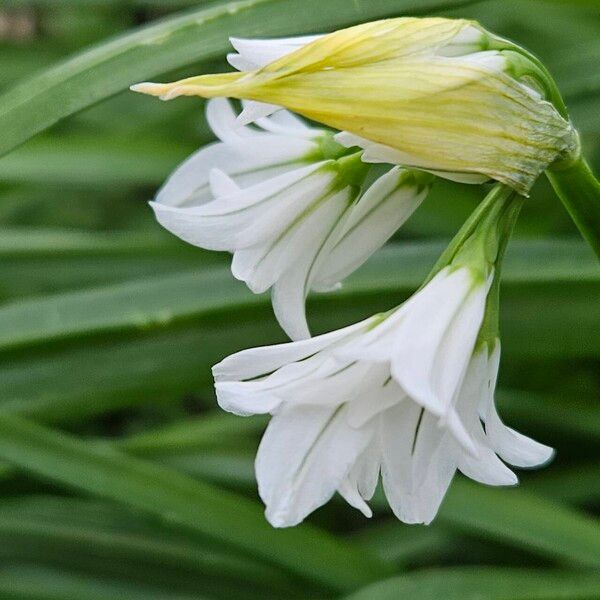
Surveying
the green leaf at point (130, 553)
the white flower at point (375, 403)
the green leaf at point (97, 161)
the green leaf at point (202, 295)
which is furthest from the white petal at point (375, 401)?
the green leaf at point (97, 161)

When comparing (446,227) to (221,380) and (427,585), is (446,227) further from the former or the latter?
(221,380)

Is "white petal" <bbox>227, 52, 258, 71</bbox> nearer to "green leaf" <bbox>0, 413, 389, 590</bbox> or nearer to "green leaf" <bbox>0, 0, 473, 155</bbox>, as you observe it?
"green leaf" <bbox>0, 0, 473, 155</bbox>

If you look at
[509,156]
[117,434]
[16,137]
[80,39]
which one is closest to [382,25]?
[509,156]

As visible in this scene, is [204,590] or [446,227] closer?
[204,590]

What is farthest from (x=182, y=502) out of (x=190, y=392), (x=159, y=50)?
(x=159, y=50)

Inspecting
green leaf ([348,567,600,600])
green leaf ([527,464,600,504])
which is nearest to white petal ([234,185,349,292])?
green leaf ([348,567,600,600])

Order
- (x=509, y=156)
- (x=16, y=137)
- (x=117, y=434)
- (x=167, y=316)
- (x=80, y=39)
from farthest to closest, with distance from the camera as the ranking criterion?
(x=80, y=39)
(x=117, y=434)
(x=167, y=316)
(x=16, y=137)
(x=509, y=156)
